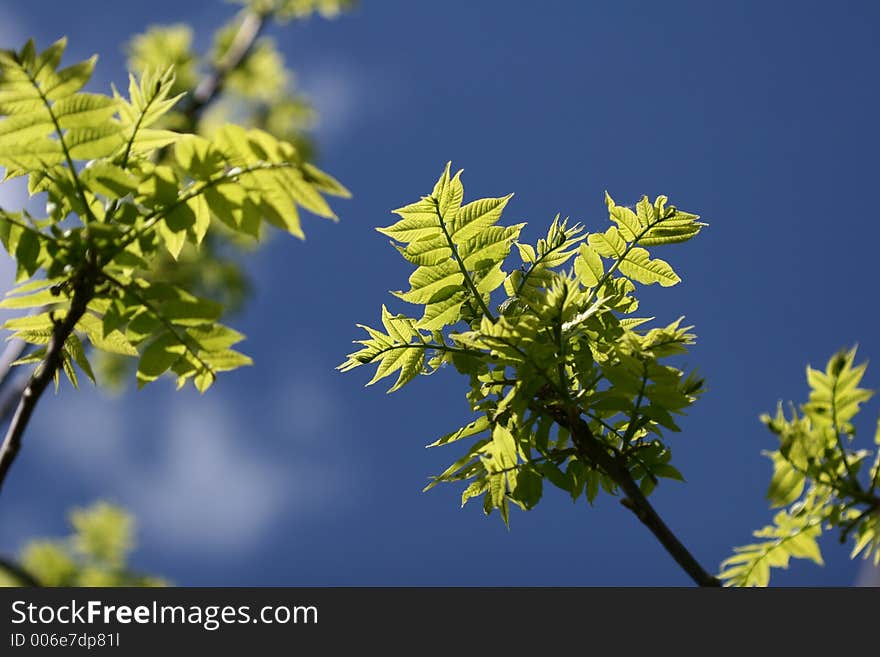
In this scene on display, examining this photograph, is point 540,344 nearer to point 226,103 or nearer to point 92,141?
point 92,141

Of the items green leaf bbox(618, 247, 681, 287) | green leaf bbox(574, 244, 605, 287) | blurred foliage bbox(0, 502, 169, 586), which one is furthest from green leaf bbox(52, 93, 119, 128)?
blurred foliage bbox(0, 502, 169, 586)

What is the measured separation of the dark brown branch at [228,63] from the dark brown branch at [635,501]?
31.2 ft

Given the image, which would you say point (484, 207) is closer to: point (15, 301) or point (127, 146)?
point (127, 146)

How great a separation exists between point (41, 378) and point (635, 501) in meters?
0.97

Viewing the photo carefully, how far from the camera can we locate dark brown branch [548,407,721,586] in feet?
3.77

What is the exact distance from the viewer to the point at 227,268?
11.8 meters

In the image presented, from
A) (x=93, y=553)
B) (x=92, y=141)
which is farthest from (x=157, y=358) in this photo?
(x=93, y=553)

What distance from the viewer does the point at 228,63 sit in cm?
1115

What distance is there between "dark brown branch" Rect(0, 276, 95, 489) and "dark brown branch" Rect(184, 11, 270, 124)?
9258 millimetres

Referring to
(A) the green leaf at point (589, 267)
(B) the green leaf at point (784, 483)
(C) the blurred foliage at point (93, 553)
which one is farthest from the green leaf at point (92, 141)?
(C) the blurred foliage at point (93, 553)

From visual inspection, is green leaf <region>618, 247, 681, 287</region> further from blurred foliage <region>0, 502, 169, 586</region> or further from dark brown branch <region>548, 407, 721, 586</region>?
blurred foliage <region>0, 502, 169, 586</region>

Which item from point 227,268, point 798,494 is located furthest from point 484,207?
point 227,268

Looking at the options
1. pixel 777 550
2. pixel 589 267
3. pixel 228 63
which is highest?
pixel 228 63

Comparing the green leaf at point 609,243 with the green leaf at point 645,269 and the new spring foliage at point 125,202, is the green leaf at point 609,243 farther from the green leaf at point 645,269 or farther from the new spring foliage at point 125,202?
the new spring foliage at point 125,202
